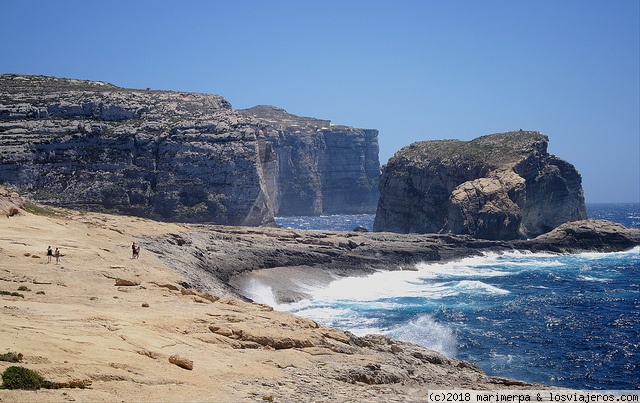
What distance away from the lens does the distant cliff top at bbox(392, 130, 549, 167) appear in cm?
9994

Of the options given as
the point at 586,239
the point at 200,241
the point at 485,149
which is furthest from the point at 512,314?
the point at 485,149

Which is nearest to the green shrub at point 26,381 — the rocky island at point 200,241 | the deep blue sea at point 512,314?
the rocky island at point 200,241

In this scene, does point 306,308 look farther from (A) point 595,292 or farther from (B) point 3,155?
(B) point 3,155

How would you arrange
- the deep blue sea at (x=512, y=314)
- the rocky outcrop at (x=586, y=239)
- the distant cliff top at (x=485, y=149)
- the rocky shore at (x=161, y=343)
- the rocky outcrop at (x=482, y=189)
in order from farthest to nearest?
1. the distant cliff top at (x=485, y=149)
2. the rocky outcrop at (x=482, y=189)
3. the rocky outcrop at (x=586, y=239)
4. the deep blue sea at (x=512, y=314)
5. the rocky shore at (x=161, y=343)

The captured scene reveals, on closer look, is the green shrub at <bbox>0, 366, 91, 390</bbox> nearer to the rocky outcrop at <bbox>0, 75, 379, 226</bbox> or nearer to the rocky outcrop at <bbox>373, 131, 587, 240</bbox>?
the rocky outcrop at <bbox>0, 75, 379, 226</bbox>

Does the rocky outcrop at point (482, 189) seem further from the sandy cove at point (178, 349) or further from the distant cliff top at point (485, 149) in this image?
the sandy cove at point (178, 349)

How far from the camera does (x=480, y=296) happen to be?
5519 cm

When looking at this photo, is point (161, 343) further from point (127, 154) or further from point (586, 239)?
point (586, 239)

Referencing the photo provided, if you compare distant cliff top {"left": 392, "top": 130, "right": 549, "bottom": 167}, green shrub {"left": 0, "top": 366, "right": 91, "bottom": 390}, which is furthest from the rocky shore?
distant cliff top {"left": 392, "top": 130, "right": 549, "bottom": 167}

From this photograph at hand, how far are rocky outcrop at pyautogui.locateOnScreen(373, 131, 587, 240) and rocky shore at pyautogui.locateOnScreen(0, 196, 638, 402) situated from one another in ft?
177

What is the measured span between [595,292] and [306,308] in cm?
2752

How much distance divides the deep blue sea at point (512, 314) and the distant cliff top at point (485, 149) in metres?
28.7

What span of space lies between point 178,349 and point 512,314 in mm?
33568

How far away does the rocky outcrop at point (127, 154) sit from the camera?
79125 mm
